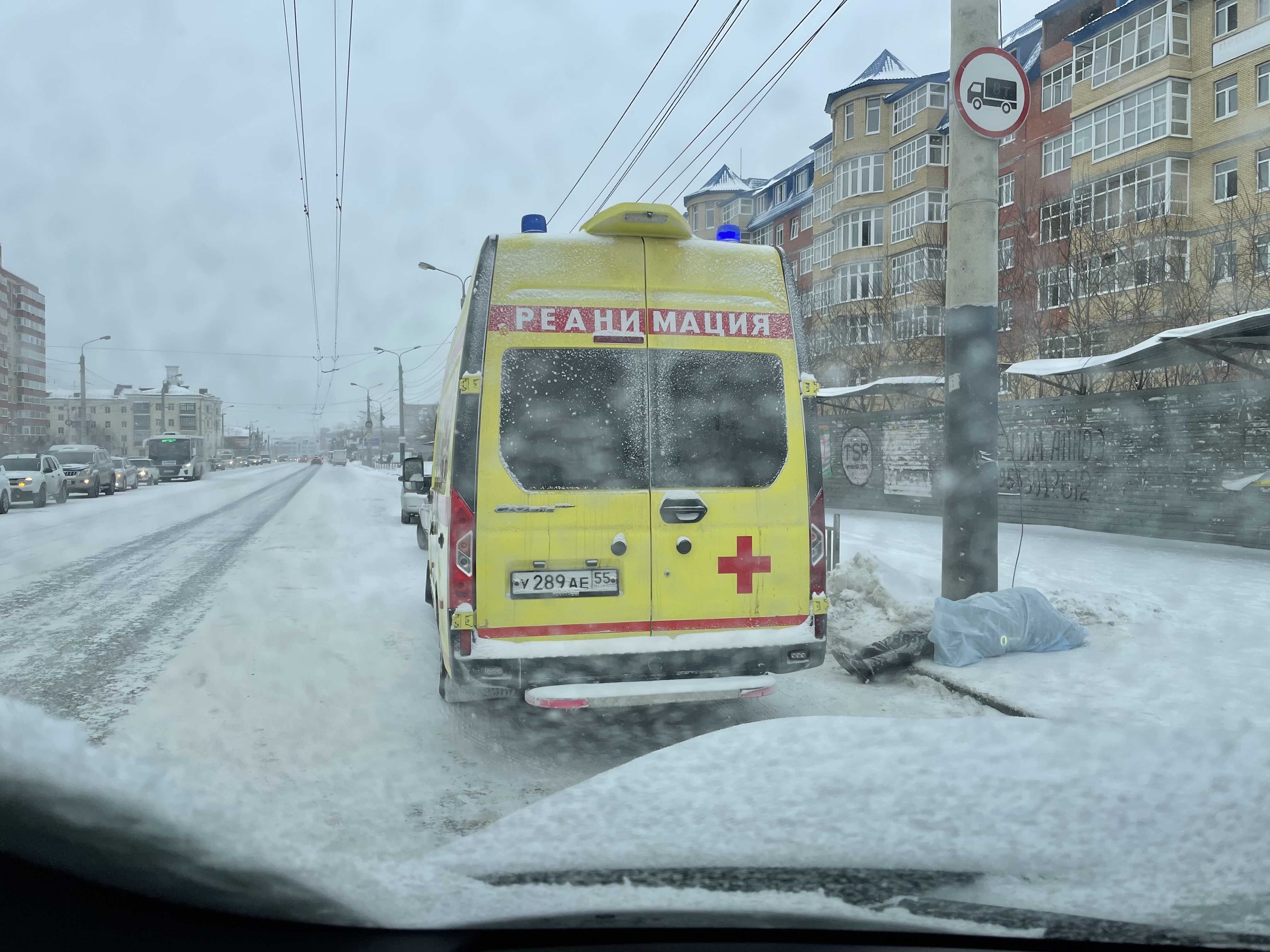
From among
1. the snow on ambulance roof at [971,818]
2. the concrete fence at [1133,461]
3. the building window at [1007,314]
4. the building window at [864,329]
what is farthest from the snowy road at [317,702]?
the building window at [864,329]

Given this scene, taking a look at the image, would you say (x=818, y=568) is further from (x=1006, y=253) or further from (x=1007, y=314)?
(x=1006, y=253)

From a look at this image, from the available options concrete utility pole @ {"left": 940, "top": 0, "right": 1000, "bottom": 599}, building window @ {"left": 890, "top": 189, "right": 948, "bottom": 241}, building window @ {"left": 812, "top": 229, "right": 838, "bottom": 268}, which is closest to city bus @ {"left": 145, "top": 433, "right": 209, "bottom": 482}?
building window @ {"left": 812, "top": 229, "right": 838, "bottom": 268}

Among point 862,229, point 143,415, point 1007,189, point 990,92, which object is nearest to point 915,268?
point 1007,189

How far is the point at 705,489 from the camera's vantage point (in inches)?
181

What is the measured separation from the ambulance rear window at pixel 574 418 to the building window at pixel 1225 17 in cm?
3320

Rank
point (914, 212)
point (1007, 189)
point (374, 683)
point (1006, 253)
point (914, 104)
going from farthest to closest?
point (914, 104), point (914, 212), point (1007, 189), point (1006, 253), point (374, 683)

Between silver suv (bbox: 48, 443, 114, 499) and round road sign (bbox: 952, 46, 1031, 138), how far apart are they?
3001 cm

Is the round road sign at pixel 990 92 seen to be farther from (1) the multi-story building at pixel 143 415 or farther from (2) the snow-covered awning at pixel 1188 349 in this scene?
(1) the multi-story building at pixel 143 415

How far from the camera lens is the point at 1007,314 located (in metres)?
24.9

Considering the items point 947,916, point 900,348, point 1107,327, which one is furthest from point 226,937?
point 900,348

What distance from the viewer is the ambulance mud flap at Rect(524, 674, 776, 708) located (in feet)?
13.9

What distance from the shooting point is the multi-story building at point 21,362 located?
266 feet

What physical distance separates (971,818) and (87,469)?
34388mm

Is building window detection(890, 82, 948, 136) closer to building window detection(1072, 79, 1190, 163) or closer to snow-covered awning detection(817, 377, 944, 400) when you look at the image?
building window detection(1072, 79, 1190, 163)
